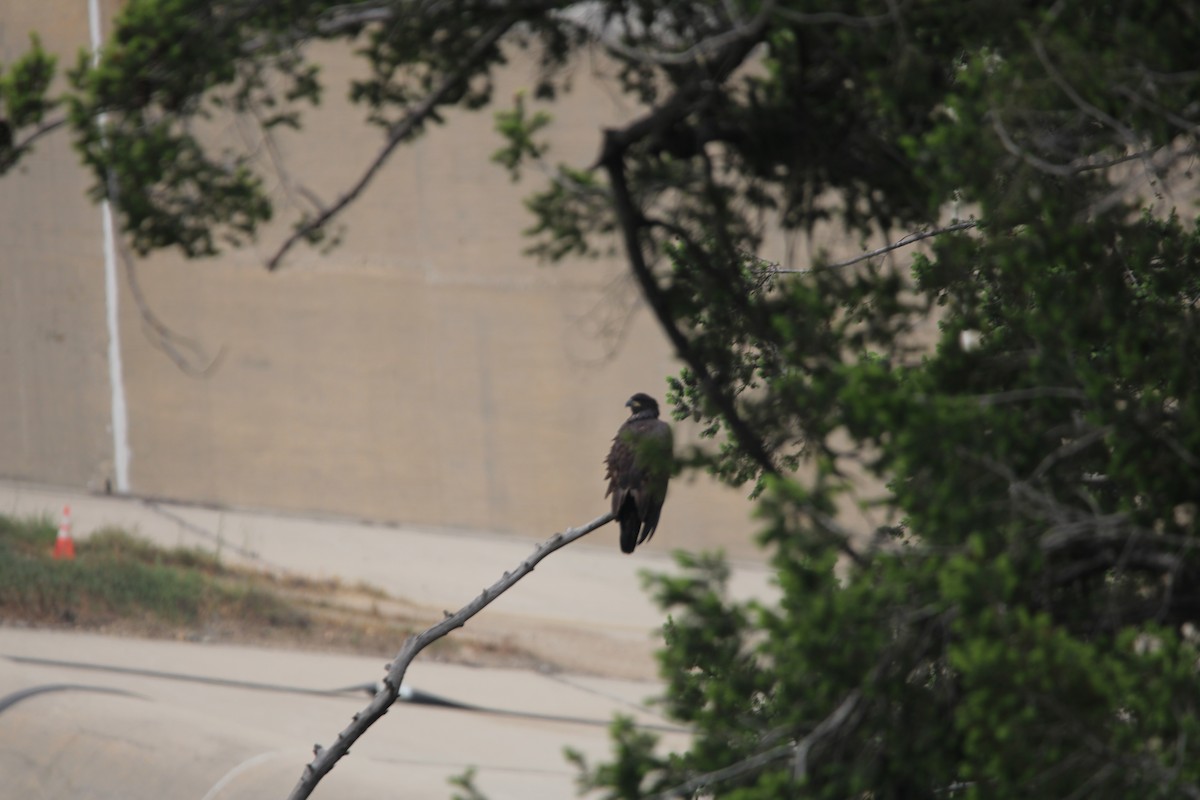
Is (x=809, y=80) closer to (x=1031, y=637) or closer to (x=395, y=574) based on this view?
(x=1031, y=637)

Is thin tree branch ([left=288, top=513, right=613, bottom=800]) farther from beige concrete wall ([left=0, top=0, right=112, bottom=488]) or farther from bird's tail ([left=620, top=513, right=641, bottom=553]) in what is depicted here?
beige concrete wall ([left=0, top=0, right=112, bottom=488])

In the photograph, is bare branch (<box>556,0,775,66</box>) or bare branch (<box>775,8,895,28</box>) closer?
bare branch (<box>775,8,895,28</box>)

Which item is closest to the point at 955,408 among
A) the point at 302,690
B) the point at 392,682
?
the point at 392,682

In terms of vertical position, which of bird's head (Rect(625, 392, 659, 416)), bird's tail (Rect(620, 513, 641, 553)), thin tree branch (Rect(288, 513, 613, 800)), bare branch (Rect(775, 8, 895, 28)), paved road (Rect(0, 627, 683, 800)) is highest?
bare branch (Rect(775, 8, 895, 28))

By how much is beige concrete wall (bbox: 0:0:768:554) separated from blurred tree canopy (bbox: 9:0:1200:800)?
1271 cm

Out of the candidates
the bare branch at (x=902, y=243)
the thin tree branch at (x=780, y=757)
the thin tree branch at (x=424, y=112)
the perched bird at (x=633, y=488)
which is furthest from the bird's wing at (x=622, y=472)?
the thin tree branch at (x=780, y=757)

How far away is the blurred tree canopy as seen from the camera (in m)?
2.55

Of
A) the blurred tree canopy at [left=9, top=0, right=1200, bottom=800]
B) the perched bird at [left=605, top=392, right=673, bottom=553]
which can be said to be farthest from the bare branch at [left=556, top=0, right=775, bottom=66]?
the perched bird at [left=605, top=392, right=673, bottom=553]

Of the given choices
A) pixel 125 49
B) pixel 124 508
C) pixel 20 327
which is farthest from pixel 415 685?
pixel 125 49

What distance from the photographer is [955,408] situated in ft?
8.58

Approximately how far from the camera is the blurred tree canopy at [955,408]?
2.55 meters

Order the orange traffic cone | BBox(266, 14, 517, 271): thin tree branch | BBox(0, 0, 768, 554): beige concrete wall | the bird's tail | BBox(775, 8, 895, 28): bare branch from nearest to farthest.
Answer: BBox(775, 8, 895, 28): bare branch < BBox(266, 14, 517, 271): thin tree branch < the bird's tail < the orange traffic cone < BBox(0, 0, 768, 554): beige concrete wall

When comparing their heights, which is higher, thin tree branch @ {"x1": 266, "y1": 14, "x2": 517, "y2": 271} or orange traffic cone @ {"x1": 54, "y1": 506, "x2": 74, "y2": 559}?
thin tree branch @ {"x1": 266, "y1": 14, "x2": 517, "y2": 271}

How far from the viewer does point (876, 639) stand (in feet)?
8.70
